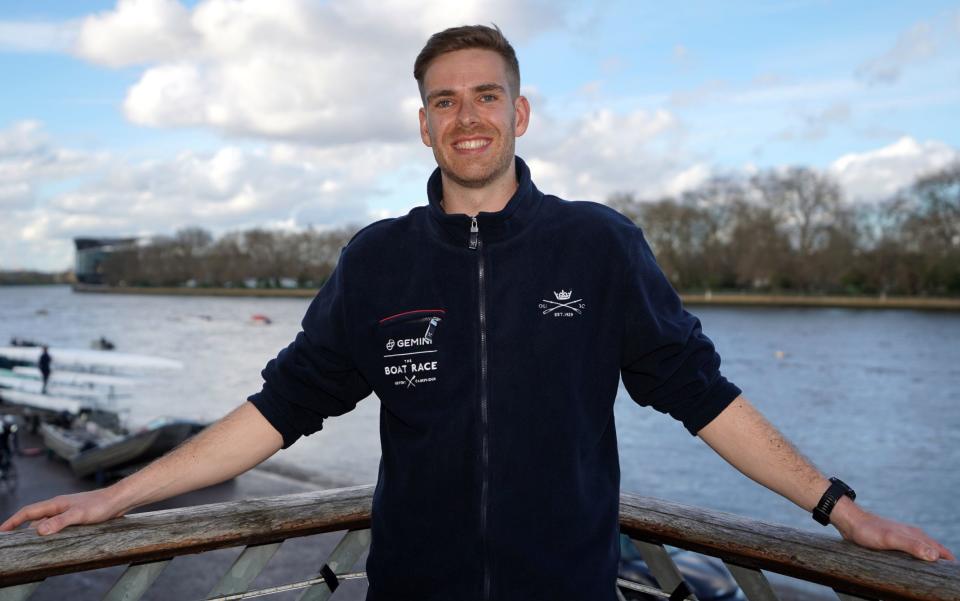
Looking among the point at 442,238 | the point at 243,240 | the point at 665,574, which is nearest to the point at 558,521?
the point at 665,574

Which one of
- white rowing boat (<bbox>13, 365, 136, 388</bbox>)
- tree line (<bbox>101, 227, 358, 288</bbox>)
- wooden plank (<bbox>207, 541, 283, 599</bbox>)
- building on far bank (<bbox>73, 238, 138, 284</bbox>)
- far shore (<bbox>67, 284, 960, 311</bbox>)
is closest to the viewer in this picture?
wooden plank (<bbox>207, 541, 283, 599</bbox>)

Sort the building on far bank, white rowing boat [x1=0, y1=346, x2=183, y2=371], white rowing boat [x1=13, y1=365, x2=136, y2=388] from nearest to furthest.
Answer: white rowing boat [x1=13, y1=365, x2=136, y2=388]
white rowing boat [x1=0, y1=346, x2=183, y2=371]
the building on far bank

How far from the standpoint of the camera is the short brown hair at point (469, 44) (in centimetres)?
223

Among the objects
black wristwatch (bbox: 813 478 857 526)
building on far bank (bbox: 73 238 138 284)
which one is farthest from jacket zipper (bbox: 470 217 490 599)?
building on far bank (bbox: 73 238 138 284)

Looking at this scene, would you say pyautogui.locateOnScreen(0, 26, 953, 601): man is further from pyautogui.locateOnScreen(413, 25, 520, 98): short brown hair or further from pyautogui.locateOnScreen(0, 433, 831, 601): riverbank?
pyautogui.locateOnScreen(0, 433, 831, 601): riverbank

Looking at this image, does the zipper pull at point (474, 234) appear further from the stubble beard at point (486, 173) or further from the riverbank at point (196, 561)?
the riverbank at point (196, 561)

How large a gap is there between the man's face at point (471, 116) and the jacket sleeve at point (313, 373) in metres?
0.42

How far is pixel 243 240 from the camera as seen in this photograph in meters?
154

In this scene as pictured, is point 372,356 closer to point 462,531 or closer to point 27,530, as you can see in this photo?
point 462,531

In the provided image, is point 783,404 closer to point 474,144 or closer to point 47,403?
point 47,403

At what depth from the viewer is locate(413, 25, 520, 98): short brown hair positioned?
2.23m

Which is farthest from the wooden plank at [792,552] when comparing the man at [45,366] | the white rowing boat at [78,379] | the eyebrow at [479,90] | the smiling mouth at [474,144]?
the man at [45,366]

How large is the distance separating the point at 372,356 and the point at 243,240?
519 feet

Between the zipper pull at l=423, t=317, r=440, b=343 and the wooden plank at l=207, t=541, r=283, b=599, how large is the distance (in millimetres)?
686
